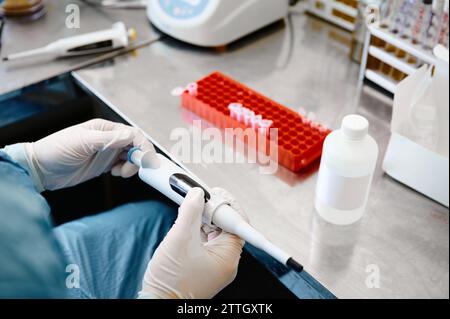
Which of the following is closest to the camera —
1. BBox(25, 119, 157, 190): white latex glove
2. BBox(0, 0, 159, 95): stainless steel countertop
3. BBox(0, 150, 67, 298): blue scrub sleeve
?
BBox(0, 150, 67, 298): blue scrub sleeve

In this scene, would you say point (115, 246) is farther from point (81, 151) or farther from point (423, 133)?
point (423, 133)

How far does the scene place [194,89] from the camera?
115 centimetres

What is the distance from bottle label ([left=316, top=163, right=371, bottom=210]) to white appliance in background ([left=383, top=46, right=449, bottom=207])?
0.13m

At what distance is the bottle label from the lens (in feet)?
2.78

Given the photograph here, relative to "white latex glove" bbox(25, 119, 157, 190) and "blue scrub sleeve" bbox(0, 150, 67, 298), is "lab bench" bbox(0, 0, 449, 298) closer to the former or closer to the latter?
"white latex glove" bbox(25, 119, 157, 190)

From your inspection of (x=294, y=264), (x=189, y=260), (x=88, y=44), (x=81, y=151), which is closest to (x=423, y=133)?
(x=294, y=264)

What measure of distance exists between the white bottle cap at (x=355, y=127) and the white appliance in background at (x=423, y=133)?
154 mm

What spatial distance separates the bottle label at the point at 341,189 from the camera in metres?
0.85

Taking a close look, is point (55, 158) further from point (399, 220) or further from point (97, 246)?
point (399, 220)

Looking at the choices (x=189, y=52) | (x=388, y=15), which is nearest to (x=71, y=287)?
(x=189, y=52)

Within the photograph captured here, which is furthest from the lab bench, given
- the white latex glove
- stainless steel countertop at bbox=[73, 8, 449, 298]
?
the white latex glove

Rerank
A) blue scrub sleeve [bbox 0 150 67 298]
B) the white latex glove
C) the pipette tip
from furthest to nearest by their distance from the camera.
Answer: the white latex glove
the pipette tip
blue scrub sleeve [bbox 0 150 67 298]

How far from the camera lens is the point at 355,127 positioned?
807 mm

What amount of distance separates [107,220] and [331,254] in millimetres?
516
